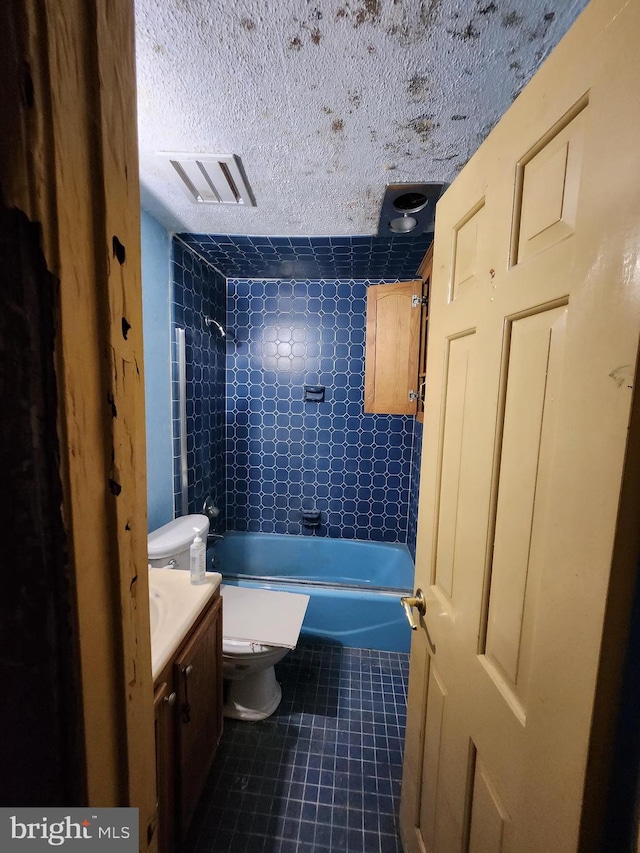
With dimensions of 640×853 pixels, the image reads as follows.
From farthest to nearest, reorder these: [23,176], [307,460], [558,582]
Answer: [307,460], [558,582], [23,176]

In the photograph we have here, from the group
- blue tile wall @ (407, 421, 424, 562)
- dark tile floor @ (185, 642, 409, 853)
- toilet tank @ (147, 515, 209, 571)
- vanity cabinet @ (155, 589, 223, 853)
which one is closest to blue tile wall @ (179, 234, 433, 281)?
blue tile wall @ (407, 421, 424, 562)

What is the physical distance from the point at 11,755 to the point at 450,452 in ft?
2.67

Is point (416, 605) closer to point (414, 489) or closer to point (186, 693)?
point (186, 693)

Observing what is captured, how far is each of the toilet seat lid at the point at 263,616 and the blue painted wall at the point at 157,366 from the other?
1.93ft

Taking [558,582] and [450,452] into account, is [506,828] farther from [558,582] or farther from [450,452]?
[450,452]

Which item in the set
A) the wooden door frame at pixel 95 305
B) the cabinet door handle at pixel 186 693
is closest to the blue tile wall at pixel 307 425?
the cabinet door handle at pixel 186 693

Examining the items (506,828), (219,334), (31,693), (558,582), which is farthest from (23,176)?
(219,334)

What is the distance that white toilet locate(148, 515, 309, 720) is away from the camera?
1.42m

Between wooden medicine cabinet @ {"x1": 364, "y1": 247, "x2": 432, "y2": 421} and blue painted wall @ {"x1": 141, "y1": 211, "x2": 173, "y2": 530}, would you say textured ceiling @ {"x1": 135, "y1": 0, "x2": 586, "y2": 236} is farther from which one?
wooden medicine cabinet @ {"x1": 364, "y1": 247, "x2": 432, "y2": 421}

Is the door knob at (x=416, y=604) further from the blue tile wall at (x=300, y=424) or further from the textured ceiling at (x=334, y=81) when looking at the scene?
the blue tile wall at (x=300, y=424)

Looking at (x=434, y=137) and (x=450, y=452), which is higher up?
(x=434, y=137)

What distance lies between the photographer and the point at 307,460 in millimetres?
2693

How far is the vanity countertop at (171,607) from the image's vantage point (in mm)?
859

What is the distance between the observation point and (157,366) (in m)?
1.70
